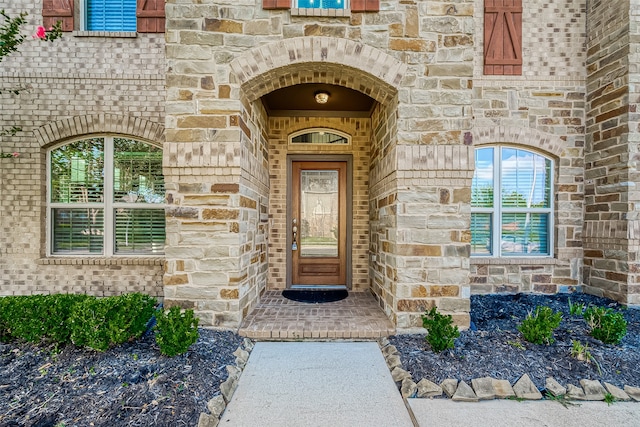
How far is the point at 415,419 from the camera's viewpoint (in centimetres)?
214

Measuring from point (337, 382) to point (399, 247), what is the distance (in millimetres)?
1521

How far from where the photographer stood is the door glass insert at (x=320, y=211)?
17.0ft

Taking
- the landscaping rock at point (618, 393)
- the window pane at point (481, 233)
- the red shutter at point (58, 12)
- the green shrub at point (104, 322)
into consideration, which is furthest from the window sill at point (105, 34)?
the landscaping rock at point (618, 393)

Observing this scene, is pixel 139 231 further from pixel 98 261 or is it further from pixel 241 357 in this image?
pixel 241 357

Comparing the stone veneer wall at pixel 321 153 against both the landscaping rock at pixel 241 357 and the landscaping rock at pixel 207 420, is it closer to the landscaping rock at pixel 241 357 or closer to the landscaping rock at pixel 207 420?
the landscaping rock at pixel 241 357

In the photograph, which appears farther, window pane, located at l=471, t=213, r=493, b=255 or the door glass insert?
the door glass insert

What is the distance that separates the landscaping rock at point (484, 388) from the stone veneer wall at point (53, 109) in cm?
492

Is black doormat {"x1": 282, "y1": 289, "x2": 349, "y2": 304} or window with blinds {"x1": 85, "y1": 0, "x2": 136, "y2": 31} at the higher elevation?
window with blinds {"x1": 85, "y1": 0, "x2": 136, "y2": 31}

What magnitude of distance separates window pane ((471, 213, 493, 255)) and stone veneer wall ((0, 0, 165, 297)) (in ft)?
17.0

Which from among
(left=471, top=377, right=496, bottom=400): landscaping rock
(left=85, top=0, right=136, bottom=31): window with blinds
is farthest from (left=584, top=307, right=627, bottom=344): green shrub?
(left=85, top=0, right=136, bottom=31): window with blinds

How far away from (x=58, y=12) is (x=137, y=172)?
2557mm

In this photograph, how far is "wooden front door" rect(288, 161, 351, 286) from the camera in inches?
202

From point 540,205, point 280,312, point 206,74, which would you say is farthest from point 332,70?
point 540,205

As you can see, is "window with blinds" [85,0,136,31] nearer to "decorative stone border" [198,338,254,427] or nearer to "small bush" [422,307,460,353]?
"decorative stone border" [198,338,254,427]
